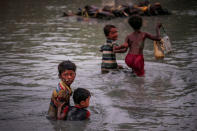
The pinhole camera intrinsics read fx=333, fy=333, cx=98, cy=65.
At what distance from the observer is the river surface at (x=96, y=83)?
4383 millimetres

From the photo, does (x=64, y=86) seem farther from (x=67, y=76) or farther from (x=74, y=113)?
(x=74, y=113)

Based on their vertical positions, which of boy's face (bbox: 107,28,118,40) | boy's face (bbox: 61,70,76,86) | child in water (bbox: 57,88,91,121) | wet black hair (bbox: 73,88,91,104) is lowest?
child in water (bbox: 57,88,91,121)

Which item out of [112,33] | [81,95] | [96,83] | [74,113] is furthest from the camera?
[112,33]

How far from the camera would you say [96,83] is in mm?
6285

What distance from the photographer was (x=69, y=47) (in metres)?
9.40

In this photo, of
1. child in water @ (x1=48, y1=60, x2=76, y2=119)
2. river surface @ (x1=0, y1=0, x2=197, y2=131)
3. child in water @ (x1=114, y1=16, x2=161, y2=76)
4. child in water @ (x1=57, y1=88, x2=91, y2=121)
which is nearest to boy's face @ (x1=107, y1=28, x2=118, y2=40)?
child in water @ (x1=114, y1=16, x2=161, y2=76)

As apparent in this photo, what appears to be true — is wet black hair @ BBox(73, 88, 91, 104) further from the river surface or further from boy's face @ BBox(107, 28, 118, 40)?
boy's face @ BBox(107, 28, 118, 40)

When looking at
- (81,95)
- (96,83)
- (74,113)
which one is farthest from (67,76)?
(96,83)

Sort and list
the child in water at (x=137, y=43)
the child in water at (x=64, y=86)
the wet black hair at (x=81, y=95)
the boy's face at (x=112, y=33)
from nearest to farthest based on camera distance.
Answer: the wet black hair at (x=81, y=95) < the child in water at (x=64, y=86) < the child in water at (x=137, y=43) < the boy's face at (x=112, y=33)

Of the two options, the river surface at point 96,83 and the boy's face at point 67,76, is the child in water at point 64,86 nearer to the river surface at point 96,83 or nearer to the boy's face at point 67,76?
the boy's face at point 67,76

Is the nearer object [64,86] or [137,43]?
[64,86]

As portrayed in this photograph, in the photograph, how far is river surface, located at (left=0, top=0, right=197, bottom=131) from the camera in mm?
4383

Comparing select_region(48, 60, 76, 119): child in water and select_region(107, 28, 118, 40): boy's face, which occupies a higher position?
select_region(107, 28, 118, 40): boy's face

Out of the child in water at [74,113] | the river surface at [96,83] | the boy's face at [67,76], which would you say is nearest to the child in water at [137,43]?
the river surface at [96,83]
